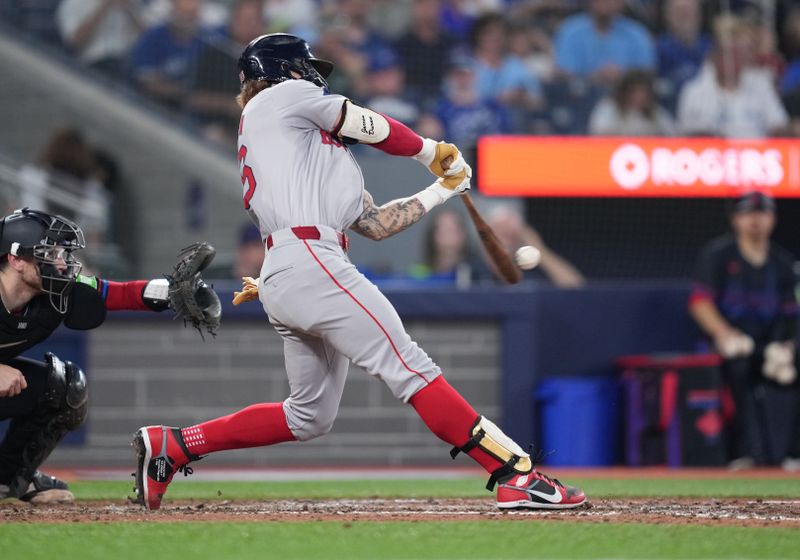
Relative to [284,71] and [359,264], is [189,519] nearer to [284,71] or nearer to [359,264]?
[284,71]

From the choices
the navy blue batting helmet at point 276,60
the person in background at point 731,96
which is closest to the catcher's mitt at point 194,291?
the navy blue batting helmet at point 276,60

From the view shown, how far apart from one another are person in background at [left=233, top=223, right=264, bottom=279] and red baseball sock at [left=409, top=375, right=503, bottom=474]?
4.57 meters

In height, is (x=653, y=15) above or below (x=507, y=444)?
above

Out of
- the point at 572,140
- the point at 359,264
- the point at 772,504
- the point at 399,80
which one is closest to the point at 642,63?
the point at 572,140

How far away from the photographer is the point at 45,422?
197 inches

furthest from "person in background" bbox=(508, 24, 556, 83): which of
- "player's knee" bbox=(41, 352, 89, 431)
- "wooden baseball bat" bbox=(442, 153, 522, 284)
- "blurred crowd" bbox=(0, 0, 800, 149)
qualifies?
"player's knee" bbox=(41, 352, 89, 431)

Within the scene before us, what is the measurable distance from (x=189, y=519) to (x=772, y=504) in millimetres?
2211

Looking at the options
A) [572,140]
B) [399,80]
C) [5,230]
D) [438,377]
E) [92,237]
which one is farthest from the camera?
[399,80]

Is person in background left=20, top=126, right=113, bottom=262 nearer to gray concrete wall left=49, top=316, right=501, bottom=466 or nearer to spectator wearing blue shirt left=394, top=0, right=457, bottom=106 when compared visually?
gray concrete wall left=49, top=316, right=501, bottom=466

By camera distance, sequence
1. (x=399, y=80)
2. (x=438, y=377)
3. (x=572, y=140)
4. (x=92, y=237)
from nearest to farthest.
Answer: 1. (x=438, y=377)
2. (x=92, y=237)
3. (x=572, y=140)
4. (x=399, y=80)

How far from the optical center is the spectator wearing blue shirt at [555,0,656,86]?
11.5 m

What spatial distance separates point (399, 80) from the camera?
11.5 m

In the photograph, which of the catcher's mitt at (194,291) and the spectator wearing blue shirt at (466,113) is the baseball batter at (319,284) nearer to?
the catcher's mitt at (194,291)

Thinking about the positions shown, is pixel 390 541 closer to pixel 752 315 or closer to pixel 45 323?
pixel 45 323
